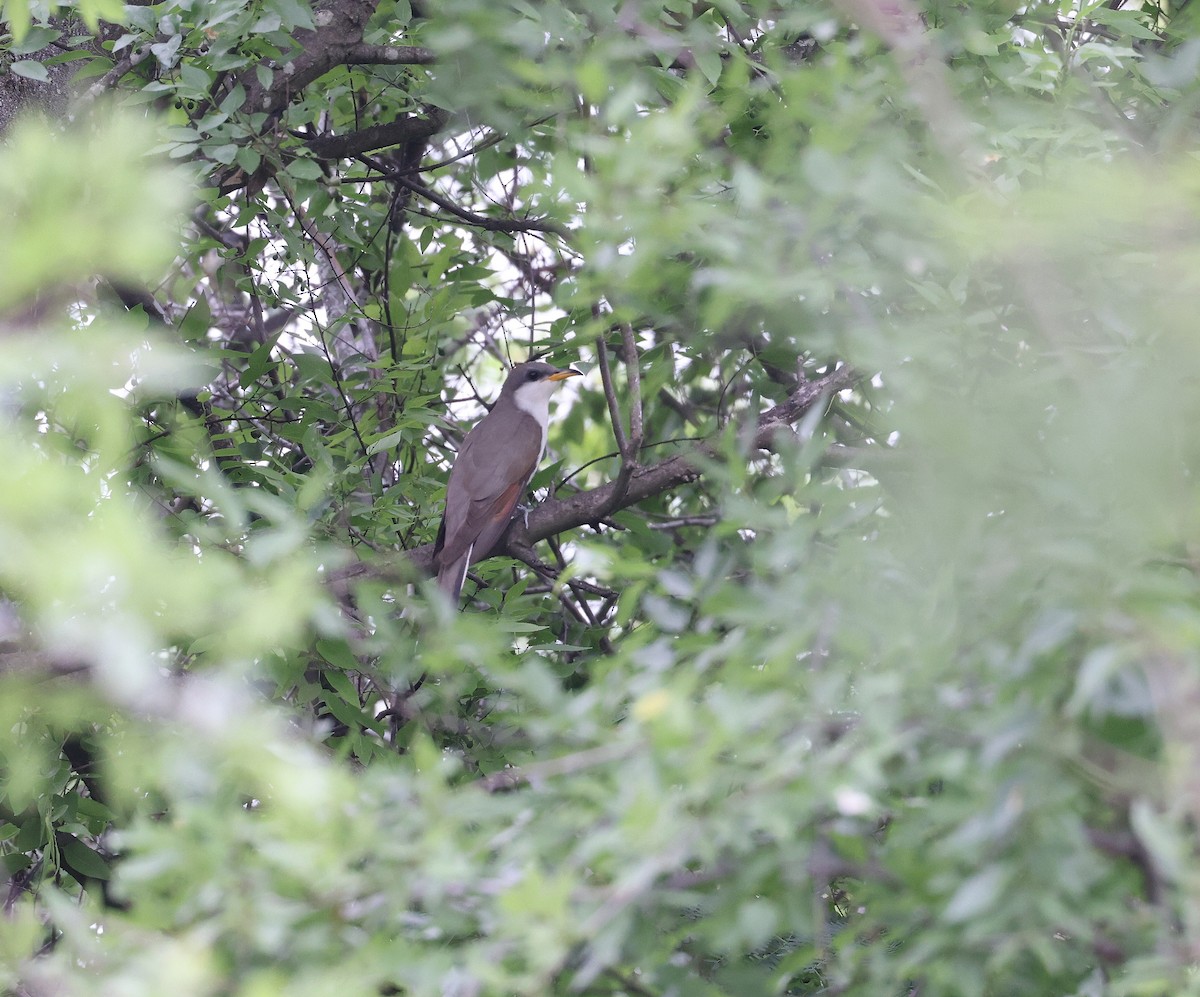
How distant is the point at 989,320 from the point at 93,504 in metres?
1.75

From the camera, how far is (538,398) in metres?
6.96

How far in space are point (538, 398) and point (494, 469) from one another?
2.56 ft

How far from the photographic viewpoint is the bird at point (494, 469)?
Answer: 205 inches

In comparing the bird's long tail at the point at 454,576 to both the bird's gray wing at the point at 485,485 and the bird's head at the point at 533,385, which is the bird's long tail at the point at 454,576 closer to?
the bird's gray wing at the point at 485,485

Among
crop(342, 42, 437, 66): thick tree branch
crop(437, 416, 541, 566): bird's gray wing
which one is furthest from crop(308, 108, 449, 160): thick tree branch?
crop(437, 416, 541, 566): bird's gray wing

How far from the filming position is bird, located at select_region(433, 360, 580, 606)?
5219 millimetres

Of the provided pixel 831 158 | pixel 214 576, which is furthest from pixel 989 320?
pixel 214 576

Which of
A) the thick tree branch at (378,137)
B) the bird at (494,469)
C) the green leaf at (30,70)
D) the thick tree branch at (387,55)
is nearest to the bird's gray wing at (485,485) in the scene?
the bird at (494,469)

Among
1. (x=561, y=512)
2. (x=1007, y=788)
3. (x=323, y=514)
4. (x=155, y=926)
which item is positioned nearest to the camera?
(x=1007, y=788)

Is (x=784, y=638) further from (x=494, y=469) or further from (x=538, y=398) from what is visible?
(x=538, y=398)

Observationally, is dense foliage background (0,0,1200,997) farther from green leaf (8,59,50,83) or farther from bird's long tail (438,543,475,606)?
bird's long tail (438,543,475,606)

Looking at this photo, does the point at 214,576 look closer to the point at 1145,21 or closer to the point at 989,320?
the point at 989,320

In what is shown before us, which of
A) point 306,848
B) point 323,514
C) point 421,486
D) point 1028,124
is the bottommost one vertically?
point 421,486

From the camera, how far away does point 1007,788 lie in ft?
5.21
